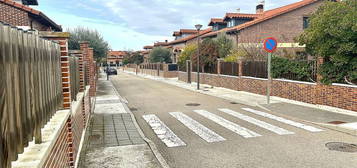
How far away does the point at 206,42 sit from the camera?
25109 millimetres

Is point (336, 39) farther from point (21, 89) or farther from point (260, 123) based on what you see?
point (21, 89)

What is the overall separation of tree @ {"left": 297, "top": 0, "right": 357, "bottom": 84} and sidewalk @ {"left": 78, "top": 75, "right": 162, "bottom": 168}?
8.46 meters

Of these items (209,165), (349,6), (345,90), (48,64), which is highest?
(349,6)

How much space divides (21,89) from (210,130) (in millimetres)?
6490

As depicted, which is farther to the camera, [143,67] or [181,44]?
[143,67]

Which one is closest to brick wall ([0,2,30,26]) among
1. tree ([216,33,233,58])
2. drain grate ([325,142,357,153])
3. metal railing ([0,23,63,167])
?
metal railing ([0,23,63,167])

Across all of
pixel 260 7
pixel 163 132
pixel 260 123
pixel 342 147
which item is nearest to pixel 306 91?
pixel 260 123

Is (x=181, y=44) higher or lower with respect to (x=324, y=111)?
higher

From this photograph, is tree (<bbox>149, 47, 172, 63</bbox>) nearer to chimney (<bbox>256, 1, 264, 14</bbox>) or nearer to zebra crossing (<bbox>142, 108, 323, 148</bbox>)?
chimney (<bbox>256, 1, 264, 14</bbox>)

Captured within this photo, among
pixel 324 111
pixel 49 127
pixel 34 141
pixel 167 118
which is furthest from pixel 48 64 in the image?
pixel 324 111

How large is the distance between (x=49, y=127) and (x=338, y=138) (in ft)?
23.8

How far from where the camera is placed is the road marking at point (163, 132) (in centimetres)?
696

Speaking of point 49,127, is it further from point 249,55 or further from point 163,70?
point 163,70

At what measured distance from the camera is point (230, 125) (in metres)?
8.71
